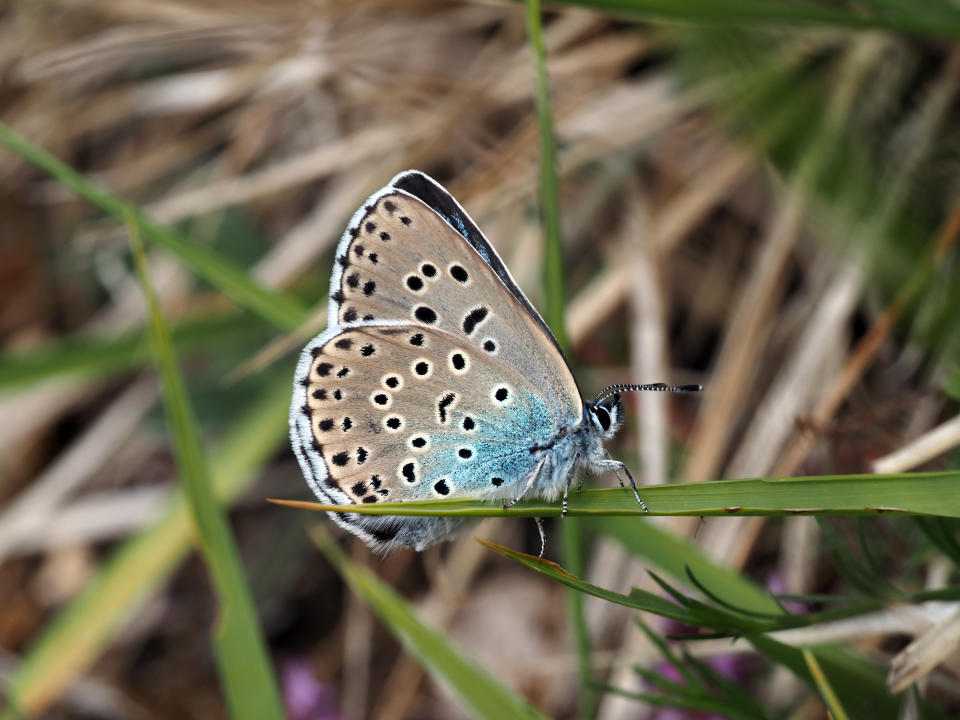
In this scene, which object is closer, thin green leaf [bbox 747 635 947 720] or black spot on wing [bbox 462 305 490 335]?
thin green leaf [bbox 747 635 947 720]

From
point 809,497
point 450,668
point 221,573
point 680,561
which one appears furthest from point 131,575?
point 809,497

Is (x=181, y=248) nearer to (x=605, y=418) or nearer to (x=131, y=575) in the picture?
(x=605, y=418)

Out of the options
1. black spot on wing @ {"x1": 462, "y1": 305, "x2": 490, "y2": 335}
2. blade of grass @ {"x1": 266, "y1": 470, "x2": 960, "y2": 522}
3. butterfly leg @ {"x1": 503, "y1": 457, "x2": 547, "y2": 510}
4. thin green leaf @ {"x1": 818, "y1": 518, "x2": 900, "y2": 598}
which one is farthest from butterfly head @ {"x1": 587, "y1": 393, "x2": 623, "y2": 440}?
blade of grass @ {"x1": 266, "y1": 470, "x2": 960, "y2": 522}

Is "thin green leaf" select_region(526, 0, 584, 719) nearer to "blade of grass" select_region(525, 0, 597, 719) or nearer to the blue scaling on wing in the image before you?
"blade of grass" select_region(525, 0, 597, 719)

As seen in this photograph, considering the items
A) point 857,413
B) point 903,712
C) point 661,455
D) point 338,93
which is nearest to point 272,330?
point 338,93

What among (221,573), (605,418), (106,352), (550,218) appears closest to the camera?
(550,218)

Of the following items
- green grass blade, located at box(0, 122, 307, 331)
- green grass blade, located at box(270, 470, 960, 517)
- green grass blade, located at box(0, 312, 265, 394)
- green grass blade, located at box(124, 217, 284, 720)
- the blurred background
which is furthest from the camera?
green grass blade, located at box(0, 312, 265, 394)

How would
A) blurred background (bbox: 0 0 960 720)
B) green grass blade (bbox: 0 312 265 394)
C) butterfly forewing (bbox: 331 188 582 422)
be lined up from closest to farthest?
butterfly forewing (bbox: 331 188 582 422)
blurred background (bbox: 0 0 960 720)
green grass blade (bbox: 0 312 265 394)
